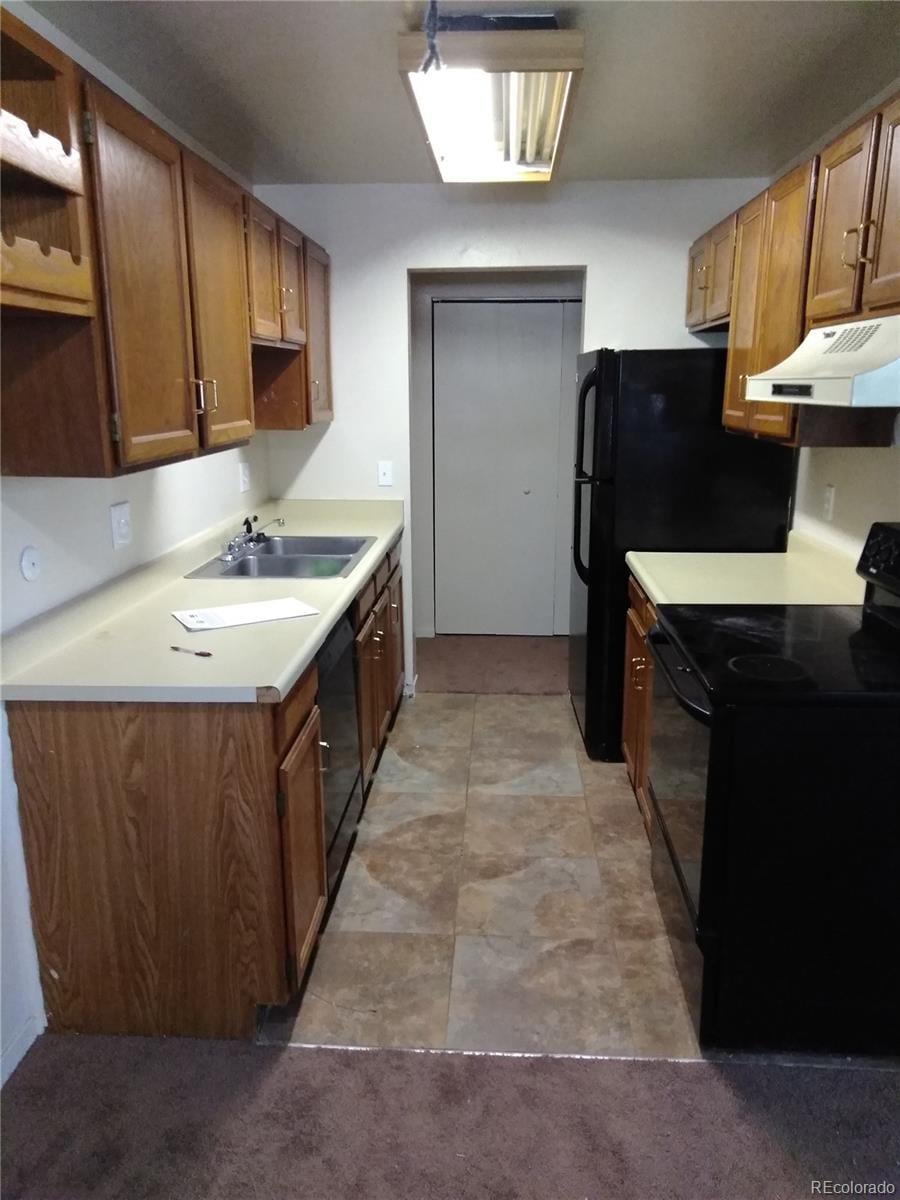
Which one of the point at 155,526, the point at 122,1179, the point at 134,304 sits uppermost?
the point at 134,304

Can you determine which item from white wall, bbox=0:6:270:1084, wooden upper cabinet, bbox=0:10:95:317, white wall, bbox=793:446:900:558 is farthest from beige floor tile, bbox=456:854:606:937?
wooden upper cabinet, bbox=0:10:95:317

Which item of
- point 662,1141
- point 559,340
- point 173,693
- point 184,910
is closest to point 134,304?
point 173,693

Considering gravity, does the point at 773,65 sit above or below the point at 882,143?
above

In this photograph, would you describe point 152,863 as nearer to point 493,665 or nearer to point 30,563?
Answer: point 30,563

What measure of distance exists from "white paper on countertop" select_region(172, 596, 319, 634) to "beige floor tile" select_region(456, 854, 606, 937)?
1.03 meters

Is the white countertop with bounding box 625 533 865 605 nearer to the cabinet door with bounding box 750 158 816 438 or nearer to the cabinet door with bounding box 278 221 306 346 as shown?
the cabinet door with bounding box 750 158 816 438

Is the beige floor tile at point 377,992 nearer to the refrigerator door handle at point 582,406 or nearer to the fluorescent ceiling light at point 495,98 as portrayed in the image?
the refrigerator door handle at point 582,406

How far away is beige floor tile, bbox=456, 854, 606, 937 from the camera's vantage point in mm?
2375

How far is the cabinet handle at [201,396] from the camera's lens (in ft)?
7.11

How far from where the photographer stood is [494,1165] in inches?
64.7

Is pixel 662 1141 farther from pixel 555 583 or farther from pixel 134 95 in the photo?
pixel 555 583

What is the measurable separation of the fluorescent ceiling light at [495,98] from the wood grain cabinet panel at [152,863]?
1.67m

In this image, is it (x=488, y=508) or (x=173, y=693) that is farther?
(x=488, y=508)

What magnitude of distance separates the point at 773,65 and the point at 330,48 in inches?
49.3
